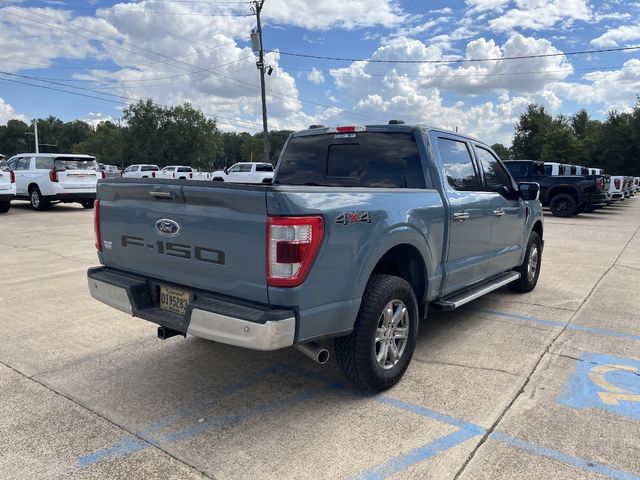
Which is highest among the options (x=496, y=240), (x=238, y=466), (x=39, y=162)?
(x=39, y=162)

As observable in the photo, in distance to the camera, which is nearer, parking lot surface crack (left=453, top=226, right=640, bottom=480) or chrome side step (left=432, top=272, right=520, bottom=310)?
parking lot surface crack (left=453, top=226, right=640, bottom=480)

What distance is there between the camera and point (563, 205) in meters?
17.6

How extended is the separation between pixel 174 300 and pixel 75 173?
47.7 feet

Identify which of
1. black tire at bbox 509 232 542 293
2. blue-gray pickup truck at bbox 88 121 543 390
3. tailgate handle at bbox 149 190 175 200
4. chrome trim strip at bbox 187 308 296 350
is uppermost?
tailgate handle at bbox 149 190 175 200

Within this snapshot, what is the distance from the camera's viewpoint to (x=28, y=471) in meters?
2.64

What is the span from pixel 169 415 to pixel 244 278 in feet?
3.69

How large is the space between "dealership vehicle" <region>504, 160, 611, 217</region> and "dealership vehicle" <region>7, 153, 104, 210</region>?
1378cm

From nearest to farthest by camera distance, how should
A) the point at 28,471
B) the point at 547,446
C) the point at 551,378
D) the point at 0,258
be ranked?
the point at 28,471
the point at 547,446
the point at 551,378
the point at 0,258

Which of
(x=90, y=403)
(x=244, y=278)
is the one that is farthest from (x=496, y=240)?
(x=90, y=403)

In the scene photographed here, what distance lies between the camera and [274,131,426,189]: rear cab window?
4.23m

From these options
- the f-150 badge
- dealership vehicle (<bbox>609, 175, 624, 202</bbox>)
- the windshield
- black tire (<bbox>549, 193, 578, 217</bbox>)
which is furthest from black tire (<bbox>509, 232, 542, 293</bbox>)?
dealership vehicle (<bbox>609, 175, 624, 202</bbox>)

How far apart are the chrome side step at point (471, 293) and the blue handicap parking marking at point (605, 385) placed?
3.26 ft

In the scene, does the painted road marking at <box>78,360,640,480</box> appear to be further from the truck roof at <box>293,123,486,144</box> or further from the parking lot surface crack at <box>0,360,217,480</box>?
the truck roof at <box>293,123,486,144</box>

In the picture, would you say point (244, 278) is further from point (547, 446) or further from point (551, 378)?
point (551, 378)
